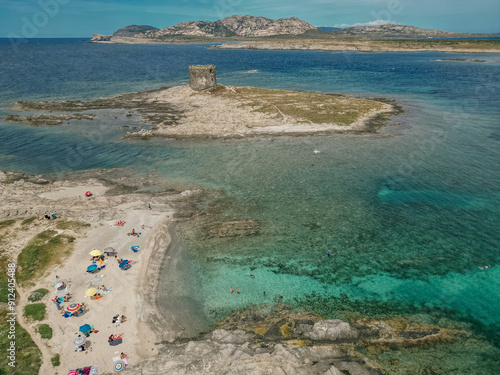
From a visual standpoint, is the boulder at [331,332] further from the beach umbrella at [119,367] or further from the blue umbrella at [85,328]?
the blue umbrella at [85,328]

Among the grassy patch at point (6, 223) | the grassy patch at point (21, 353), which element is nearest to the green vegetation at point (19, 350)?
the grassy patch at point (21, 353)

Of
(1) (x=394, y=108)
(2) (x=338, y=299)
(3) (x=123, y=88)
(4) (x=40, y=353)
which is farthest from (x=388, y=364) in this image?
(3) (x=123, y=88)

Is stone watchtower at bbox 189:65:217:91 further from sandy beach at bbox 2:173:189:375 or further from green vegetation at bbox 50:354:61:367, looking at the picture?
green vegetation at bbox 50:354:61:367

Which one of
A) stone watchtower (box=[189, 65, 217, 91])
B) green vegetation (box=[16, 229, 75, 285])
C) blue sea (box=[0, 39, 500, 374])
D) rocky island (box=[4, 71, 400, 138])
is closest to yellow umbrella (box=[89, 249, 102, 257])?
green vegetation (box=[16, 229, 75, 285])

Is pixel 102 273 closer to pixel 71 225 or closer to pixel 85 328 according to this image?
pixel 85 328

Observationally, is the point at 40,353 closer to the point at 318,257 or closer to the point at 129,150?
the point at 318,257

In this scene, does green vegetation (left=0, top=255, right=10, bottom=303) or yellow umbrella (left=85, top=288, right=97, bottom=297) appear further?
yellow umbrella (left=85, top=288, right=97, bottom=297)
